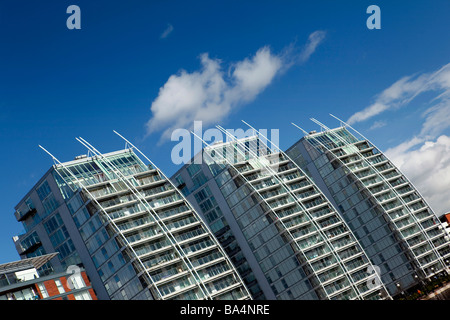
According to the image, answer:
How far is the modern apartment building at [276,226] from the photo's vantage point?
109562mm

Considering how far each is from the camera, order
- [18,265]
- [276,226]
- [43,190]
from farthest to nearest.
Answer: [276,226], [43,190], [18,265]

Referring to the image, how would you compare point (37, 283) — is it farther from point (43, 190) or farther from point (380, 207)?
point (380, 207)

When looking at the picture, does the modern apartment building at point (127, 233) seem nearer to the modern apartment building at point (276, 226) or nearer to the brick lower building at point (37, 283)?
the brick lower building at point (37, 283)

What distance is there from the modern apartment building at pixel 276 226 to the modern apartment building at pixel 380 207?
1806 centimetres

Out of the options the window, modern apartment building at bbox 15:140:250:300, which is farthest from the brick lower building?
the window

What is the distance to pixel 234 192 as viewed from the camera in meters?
117

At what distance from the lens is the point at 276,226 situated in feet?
369

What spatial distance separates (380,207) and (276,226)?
129 feet

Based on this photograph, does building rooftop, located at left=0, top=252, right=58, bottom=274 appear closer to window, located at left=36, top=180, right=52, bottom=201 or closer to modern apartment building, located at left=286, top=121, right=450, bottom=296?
window, located at left=36, top=180, right=52, bottom=201

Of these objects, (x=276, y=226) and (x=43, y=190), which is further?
(x=276, y=226)

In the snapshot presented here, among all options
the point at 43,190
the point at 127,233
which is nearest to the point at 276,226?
the point at 127,233

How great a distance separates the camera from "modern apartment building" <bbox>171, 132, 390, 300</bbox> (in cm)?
10956
